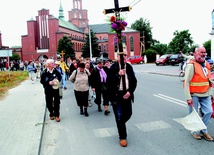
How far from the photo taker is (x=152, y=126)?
616 cm

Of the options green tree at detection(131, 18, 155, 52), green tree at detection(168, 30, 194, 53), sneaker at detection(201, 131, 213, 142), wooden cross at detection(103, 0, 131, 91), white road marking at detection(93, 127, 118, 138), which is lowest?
white road marking at detection(93, 127, 118, 138)

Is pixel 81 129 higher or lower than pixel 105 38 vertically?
lower

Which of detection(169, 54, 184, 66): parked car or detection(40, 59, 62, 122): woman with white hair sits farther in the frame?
detection(169, 54, 184, 66): parked car

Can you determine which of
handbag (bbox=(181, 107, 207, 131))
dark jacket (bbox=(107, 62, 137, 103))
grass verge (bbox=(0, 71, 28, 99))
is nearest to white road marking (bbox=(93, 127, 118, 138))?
dark jacket (bbox=(107, 62, 137, 103))

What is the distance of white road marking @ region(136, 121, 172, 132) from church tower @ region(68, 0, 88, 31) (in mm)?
109995

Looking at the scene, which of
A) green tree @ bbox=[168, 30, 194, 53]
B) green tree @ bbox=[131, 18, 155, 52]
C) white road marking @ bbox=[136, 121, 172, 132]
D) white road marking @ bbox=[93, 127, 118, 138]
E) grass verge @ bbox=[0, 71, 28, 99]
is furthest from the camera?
green tree @ bbox=[131, 18, 155, 52]

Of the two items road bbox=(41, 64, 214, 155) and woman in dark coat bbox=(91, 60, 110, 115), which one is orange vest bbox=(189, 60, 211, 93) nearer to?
road bbox=(41, 64, 214, 155)

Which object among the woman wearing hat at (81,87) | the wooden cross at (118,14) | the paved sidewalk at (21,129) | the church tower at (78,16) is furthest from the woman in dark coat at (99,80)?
the church tower at (78,16)

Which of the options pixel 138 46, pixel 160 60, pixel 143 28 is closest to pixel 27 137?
pixel 160 60

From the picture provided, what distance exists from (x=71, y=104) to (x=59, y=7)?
115003 mm

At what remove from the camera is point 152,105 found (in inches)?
344

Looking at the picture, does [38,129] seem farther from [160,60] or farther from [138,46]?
[138,46]

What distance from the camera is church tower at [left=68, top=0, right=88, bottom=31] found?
11400cm

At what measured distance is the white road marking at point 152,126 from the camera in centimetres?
599
